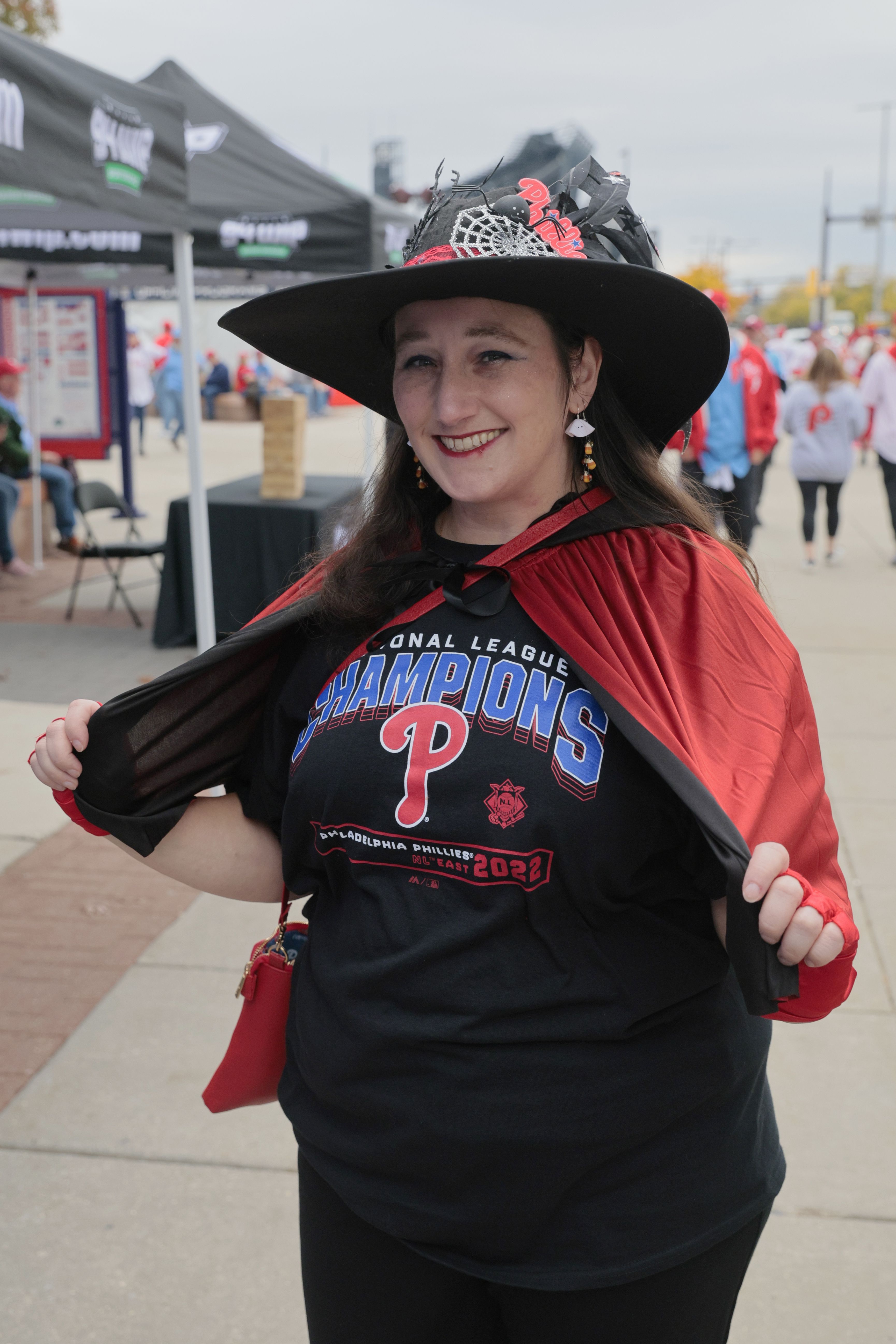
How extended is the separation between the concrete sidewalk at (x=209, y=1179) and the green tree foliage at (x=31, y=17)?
13642 mm

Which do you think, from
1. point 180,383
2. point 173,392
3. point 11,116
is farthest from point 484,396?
point 180,383

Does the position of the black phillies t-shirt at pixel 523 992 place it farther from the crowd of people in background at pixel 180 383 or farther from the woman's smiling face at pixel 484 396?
the crowd of people in background at pixel 180 383

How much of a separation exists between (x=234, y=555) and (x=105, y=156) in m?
3.47

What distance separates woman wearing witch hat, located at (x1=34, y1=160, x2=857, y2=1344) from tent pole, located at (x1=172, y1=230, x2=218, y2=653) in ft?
14.3

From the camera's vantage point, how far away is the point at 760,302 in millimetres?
94750

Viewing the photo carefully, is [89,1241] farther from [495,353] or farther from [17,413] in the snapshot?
[17,413]

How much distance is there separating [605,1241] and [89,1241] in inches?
65.8

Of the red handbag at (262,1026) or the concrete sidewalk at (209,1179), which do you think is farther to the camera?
the concrete sidewalk at (209,1179)

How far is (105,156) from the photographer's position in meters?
4.53

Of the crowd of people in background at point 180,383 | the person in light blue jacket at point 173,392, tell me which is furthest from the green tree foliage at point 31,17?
the person in light blue jacket at point 173,392

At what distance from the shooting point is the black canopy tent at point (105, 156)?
4.03m

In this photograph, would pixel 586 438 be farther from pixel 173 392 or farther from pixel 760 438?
pixel 173 392

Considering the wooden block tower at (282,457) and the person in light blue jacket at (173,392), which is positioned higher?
the person in light blue jacket at (173,392)

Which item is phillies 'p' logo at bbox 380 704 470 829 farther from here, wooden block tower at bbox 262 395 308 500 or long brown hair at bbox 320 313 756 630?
wooden block tower at bbox 262 395 308 500
